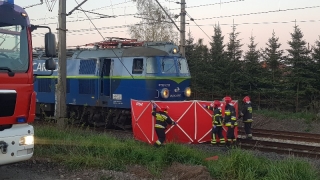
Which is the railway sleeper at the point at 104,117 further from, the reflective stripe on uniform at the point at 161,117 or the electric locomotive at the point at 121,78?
the reflective stripe on uniform at the point at 161,117

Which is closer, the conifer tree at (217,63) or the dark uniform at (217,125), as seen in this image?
the dark uniform at (217,125)

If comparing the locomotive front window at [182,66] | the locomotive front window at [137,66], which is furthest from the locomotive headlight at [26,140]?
the locomotive front window at [182,66]

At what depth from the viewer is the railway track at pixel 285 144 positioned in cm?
1097

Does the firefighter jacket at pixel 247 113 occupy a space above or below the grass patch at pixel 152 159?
above

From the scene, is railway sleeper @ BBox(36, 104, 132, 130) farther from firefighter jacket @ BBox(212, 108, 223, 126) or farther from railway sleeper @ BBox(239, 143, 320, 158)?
railway sleeper @ BBox(239, 143, 320, 158)

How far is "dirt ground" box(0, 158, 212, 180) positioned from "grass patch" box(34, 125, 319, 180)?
0.66ft

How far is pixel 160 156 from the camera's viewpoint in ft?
27.1

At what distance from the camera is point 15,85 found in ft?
21.2

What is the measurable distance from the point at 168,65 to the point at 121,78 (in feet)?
6.15

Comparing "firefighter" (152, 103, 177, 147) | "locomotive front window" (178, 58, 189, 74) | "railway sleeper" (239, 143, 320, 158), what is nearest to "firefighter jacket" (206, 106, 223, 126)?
"railway sleeper" (239, 143, 320, 158)

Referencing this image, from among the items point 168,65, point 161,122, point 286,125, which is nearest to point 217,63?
point 286,125

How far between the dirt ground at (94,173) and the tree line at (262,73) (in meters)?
16.0

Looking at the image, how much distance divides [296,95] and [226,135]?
44.0 ft

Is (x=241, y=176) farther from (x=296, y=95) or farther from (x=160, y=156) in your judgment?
(x=296, y=95)
